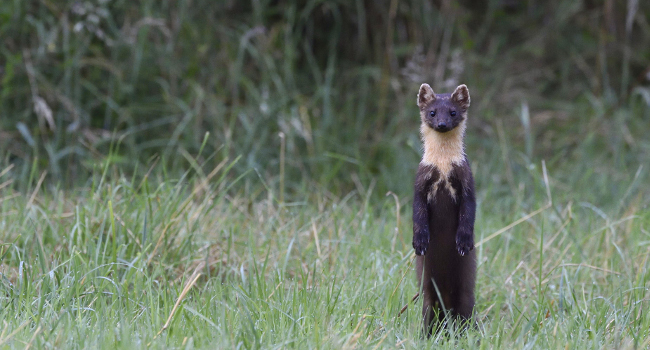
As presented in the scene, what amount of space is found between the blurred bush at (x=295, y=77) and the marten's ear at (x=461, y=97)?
2.58 metres

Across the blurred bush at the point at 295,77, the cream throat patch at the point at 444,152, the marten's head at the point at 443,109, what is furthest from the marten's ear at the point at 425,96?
the blurred bush at the point at 295,77

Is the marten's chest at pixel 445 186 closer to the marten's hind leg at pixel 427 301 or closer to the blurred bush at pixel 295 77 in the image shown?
the marten's hind leg at pixel 427 301

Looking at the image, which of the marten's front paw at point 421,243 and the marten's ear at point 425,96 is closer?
the marten's front paw at point 421,243

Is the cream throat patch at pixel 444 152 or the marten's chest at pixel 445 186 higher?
the cream throat patch at pixel 444 152

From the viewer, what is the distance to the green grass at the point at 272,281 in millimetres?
3195

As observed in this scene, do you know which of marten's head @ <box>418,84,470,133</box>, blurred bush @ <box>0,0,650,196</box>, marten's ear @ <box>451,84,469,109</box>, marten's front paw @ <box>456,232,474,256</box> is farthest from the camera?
blurred bush @ <box>0,0,650,196</box>

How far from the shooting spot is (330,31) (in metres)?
8.09

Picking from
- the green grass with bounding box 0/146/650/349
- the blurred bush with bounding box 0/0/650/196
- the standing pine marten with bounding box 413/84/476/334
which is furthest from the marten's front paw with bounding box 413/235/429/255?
the blurred bush with bounding box 0/0/650/196

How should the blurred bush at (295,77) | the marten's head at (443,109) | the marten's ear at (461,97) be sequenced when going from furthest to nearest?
the blurred bush at (295,77) < the marten's ear at (461,97) < the marten's head at (443,109)

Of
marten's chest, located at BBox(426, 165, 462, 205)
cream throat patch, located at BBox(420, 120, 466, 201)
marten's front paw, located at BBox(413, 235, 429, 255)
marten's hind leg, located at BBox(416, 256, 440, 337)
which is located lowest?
marten's hind leg, located at BBox(416, 256, 440, 337)

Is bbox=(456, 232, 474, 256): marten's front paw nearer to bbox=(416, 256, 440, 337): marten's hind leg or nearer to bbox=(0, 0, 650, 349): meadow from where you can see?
bbox=(416, 256, 440, 337): marten's hind leg

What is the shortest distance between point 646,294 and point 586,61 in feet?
17.7

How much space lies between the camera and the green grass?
10.5ft

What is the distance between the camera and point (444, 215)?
3.25m
